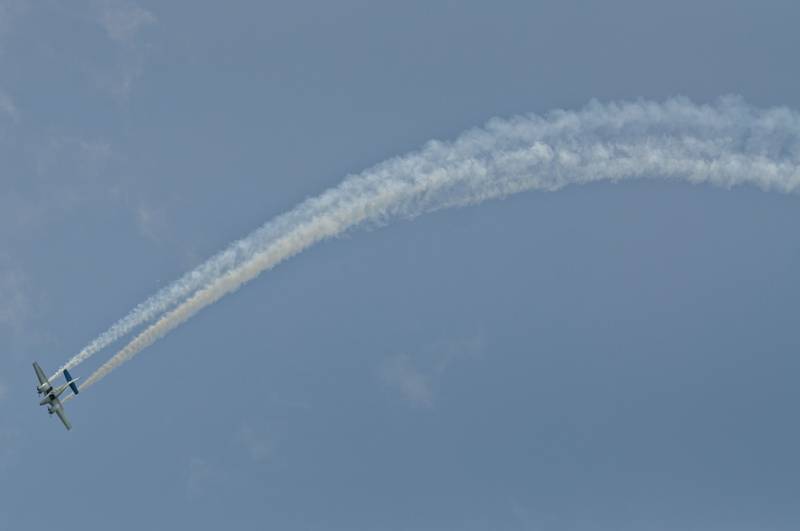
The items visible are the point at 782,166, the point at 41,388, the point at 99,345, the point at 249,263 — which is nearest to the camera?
the point at 782,166

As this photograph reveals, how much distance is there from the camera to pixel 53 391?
8350 cm

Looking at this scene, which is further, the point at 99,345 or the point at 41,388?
the point at 41,388

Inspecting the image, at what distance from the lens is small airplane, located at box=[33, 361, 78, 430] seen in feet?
271

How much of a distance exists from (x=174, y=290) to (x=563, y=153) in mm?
23186

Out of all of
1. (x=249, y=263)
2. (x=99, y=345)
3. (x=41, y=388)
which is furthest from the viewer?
(x=41, y=388)

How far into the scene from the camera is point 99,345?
72.8m

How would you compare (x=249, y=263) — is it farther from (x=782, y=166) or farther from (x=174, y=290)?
(x=782, y=166)

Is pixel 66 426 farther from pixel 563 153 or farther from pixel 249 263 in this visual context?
pixel 563 153

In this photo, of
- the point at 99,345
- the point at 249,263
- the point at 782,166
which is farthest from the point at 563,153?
the point at 99,345

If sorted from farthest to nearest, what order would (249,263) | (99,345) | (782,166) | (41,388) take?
(41,388), (99,345), (249,263), (782,166)

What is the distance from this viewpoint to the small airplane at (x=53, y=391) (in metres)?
82.5

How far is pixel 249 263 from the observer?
6675 centimetres

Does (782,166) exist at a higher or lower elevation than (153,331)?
higher

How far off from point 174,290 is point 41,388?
19348 mm
